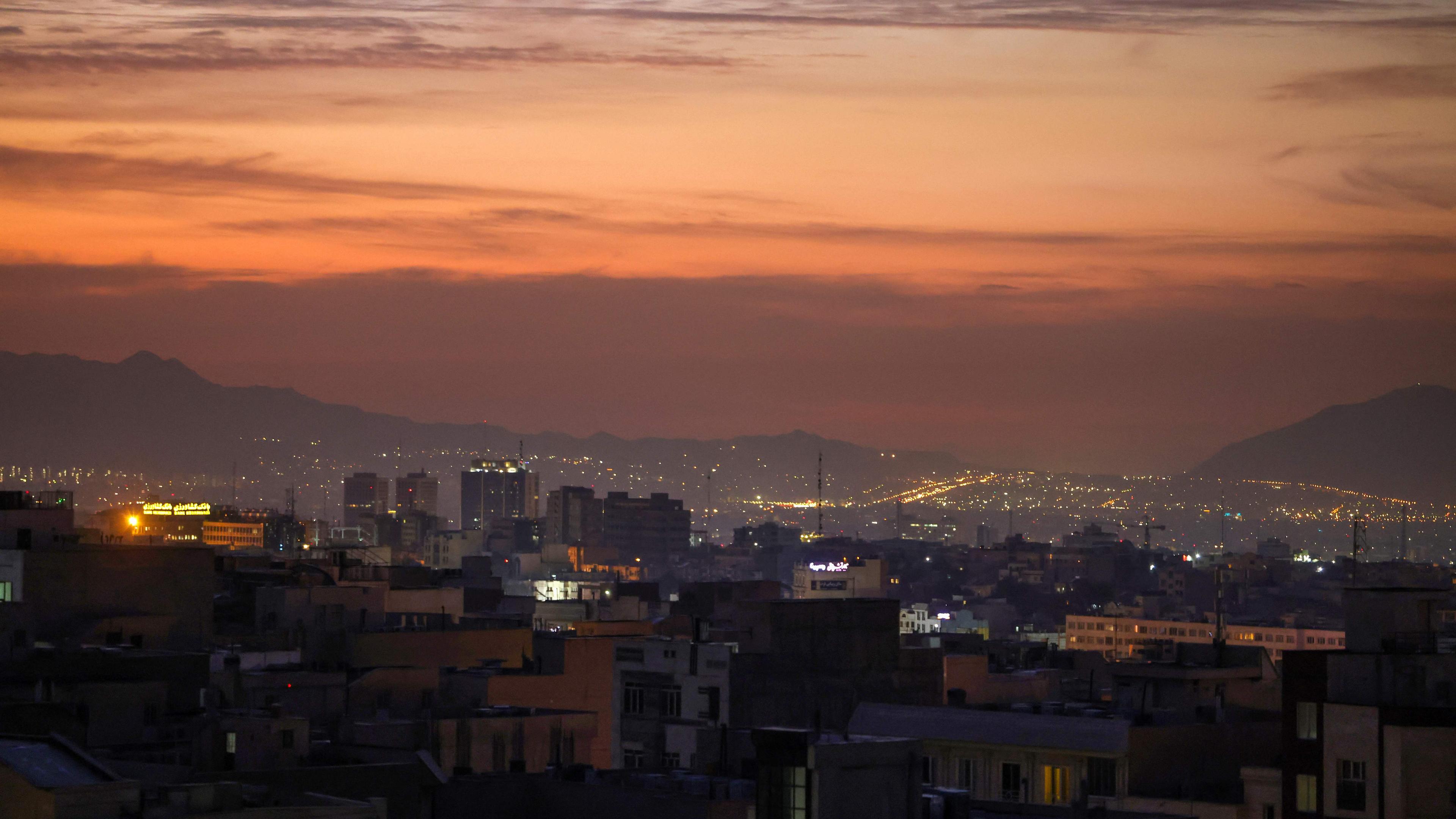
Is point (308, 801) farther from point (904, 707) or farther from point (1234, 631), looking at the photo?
point (1234, 631)

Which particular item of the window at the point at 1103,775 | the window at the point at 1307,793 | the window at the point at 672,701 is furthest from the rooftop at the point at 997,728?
the window at the point at 672,701


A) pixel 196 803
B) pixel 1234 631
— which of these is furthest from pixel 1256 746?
pixel 1234 631

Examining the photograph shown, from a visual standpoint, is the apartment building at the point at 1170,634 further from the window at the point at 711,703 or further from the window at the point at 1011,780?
the window at the point at 1011,780

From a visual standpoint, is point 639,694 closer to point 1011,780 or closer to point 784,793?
point 1011,780

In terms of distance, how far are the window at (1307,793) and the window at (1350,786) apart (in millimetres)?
428

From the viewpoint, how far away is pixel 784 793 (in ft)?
92.0

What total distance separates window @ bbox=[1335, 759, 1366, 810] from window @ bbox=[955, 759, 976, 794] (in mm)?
6438

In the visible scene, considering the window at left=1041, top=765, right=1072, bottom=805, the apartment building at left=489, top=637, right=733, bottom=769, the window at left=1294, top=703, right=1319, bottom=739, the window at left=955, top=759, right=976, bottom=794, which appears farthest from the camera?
the apartment building at left=489, top=637, right=733, bottom=769

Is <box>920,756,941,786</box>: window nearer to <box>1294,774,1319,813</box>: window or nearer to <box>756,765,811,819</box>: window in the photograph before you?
<box>1294,774,1319,813</box>: window

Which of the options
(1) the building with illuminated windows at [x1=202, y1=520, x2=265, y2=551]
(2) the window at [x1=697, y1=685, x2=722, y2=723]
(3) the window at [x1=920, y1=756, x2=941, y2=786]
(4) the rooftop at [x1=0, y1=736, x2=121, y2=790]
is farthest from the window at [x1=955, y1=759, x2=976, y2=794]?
(1) the building with illuminated windows at [x1=202, y1=520, x2=265, y2=551]

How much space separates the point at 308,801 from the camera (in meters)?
28.4

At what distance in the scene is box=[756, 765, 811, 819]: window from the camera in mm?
27766

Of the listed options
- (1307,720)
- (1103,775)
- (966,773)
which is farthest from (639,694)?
(1307,720)

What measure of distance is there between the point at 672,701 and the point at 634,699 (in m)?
1.34
